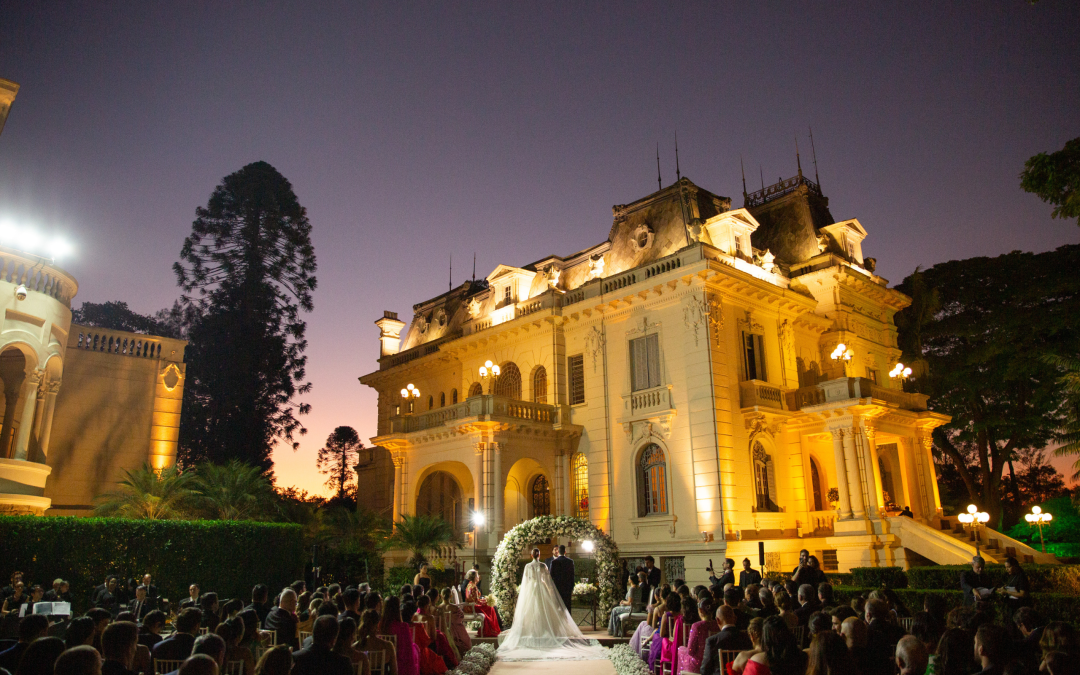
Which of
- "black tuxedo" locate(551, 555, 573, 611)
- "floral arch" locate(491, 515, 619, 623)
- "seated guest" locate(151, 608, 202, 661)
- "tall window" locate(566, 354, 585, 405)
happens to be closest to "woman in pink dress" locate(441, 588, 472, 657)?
"black tuxedo" locate(551, 555, 573, 611)

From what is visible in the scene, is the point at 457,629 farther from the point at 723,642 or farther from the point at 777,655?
the point at 777,655

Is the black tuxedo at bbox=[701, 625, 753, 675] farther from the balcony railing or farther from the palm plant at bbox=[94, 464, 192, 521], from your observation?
the balcony railing

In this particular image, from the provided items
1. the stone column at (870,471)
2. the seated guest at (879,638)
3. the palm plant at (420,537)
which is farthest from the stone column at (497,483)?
the seated guest at (879,638)

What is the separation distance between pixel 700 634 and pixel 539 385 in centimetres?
2049

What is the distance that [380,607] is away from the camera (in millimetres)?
11039

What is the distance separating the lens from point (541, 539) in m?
19.9

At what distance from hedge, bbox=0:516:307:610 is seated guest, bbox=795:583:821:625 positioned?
15.1m

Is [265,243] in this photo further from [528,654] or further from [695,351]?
[528,654]

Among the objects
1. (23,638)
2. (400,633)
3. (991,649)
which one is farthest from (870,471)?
(23,638)

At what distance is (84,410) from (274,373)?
13.2 meters

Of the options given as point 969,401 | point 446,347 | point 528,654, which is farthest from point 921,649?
point 969,401

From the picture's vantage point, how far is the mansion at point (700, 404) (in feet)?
77.6

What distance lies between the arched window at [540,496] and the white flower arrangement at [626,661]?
14490mm

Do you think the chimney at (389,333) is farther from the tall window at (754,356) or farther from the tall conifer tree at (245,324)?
the tall window at (754,356)
